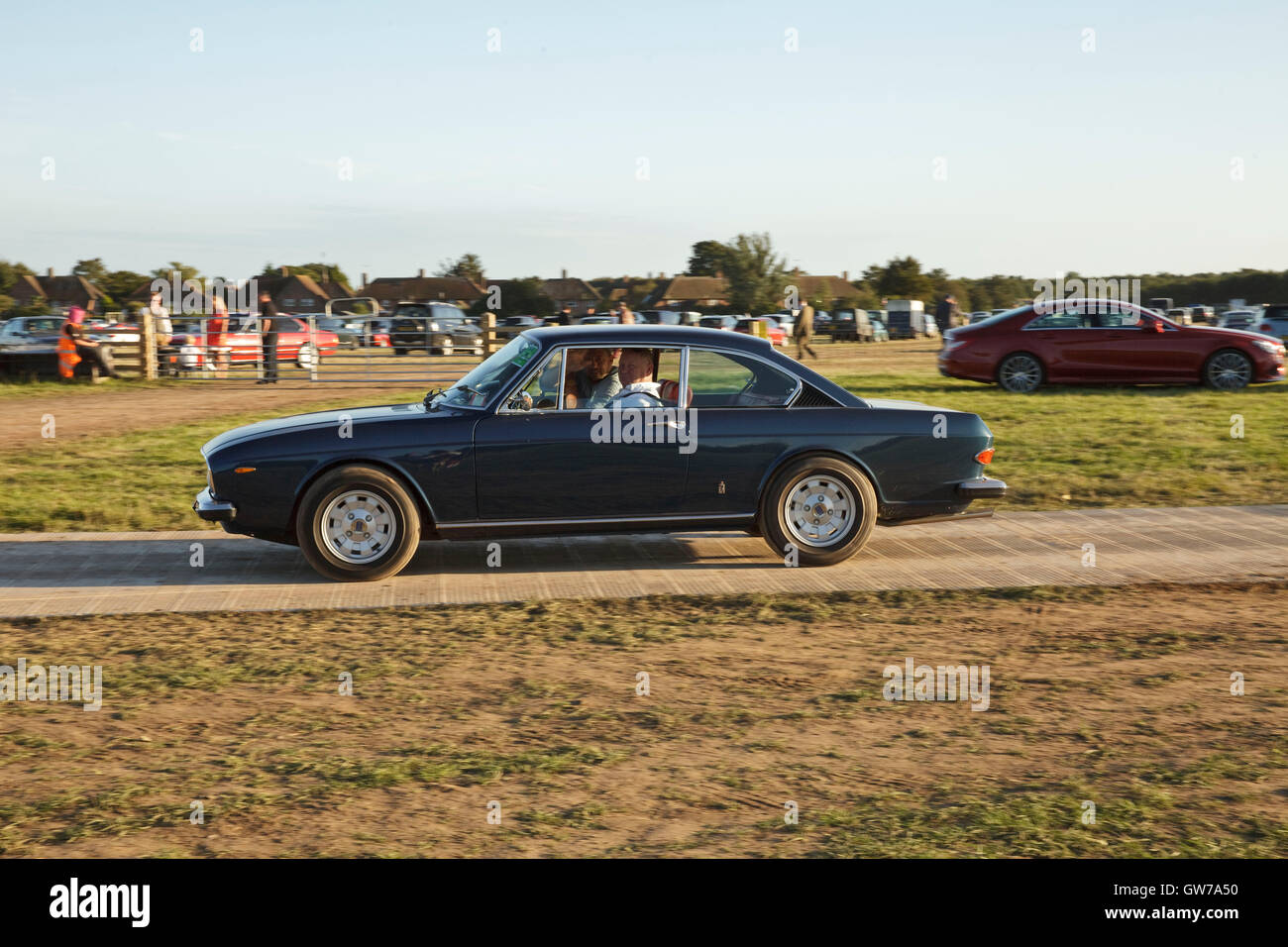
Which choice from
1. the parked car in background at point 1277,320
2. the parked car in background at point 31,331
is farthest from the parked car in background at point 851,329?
the parked car in background at point 31,331

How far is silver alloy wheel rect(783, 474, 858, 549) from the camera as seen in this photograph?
7.74 meters

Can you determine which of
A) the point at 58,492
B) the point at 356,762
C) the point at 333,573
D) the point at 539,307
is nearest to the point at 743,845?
the point at 356,762

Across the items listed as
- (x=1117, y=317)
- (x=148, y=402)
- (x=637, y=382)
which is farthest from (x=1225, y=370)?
(x=148, y=402)

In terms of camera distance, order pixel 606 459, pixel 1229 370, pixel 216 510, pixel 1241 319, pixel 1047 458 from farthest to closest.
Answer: pixel 1241 319 < pixel 1229 370 < pixel 1047 458 < pixel 606 459 < pixel 216 510

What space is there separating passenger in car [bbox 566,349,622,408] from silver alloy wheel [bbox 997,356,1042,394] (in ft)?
41.8

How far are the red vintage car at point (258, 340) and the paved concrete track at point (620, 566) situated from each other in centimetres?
1720

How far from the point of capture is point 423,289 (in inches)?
4370

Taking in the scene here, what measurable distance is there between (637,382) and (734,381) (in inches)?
24.4

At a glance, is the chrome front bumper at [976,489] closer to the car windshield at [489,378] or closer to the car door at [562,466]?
the car door at [562,466]

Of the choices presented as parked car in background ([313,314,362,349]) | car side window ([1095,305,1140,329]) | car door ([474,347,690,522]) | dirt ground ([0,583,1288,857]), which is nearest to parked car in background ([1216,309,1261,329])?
car side window ([1095,305,1140,329])

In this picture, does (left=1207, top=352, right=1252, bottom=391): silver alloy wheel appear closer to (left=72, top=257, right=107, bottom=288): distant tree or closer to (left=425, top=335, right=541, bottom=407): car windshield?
(left=425, top=335, right=541, bottom=407): car windshield

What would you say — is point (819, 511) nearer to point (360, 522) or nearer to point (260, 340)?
point (360, 522)

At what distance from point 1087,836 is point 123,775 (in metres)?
3.16

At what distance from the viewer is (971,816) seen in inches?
150
